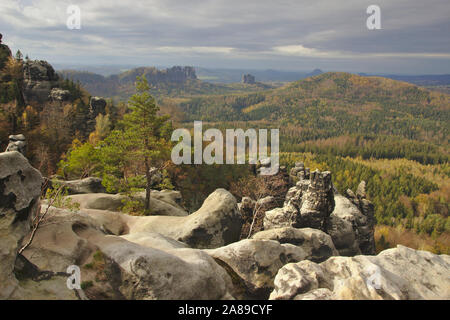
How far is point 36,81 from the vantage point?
79.9 metres

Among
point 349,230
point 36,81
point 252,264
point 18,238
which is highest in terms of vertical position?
point 36,81

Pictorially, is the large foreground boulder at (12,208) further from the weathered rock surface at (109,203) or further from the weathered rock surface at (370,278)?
the weathered rock surface at (109,203)

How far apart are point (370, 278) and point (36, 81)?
98212mm

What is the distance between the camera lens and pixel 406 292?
14.1 m

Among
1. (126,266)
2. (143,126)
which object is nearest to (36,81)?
(143,126)

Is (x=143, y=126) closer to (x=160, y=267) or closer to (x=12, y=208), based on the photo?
(x=12, y=208)

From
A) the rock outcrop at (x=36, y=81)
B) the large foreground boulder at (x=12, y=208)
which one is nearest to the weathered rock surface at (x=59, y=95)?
the rock outcrop at (x=36, y=81)

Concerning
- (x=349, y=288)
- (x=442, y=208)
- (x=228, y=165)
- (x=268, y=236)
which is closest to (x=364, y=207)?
(x=268, y=236)

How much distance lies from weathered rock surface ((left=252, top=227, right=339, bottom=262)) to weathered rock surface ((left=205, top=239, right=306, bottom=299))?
20.8ft

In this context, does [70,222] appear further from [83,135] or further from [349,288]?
[83,135]

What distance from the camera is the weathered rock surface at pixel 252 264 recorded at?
1770 cm

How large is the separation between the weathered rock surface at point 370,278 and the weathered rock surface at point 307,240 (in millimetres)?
8429

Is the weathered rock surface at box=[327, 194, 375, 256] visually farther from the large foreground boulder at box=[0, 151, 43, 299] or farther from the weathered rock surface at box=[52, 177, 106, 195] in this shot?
the weathered rock surface at box=[52, 177, 106, 195]

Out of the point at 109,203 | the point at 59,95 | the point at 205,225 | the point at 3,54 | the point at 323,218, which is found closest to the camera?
the point at 205,225
